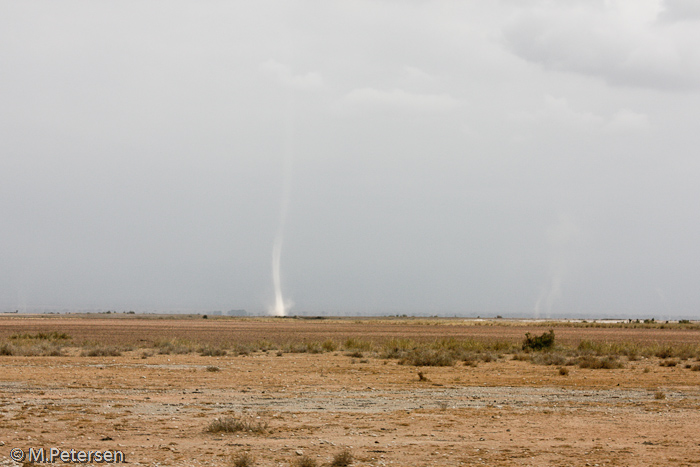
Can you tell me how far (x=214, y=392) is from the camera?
20.6m

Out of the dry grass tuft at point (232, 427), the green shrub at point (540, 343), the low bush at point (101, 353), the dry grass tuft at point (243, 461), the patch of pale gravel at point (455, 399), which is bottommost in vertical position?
the low bush at point (101, 353)

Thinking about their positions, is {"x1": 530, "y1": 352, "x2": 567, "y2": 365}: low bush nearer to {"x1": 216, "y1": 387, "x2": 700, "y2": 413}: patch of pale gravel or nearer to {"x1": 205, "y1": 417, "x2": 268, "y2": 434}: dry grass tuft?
{"x1": 216, "y1": 387, "x2": 700, "y2": 413}: patch of pale gravel

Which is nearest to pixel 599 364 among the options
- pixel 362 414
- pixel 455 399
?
pixel 455 399

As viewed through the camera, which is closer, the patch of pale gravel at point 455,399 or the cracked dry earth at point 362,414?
the cracked dry earth at point 362,414

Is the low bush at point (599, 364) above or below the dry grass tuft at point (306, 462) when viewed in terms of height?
below

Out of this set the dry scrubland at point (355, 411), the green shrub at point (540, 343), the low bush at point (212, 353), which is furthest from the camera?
the green shrub at point (540, 343)

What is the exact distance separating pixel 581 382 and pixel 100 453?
1970cm

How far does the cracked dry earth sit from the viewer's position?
40.1ft

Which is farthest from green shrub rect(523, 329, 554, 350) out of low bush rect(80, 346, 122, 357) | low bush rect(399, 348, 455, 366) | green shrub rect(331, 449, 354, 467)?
green shrub rect(331, 449, 354, 467)

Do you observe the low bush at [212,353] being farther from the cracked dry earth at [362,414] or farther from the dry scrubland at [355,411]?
the cracked dry earth at [362,414]

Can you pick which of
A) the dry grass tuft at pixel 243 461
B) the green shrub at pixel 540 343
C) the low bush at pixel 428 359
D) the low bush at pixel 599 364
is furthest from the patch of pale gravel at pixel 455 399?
the green shrub at pixel 540 343

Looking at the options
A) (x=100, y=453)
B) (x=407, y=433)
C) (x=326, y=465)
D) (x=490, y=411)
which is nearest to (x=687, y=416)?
(x=490, y=411)

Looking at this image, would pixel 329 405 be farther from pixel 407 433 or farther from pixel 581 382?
pixel 581 382

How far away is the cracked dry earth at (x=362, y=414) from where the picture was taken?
1221cm
